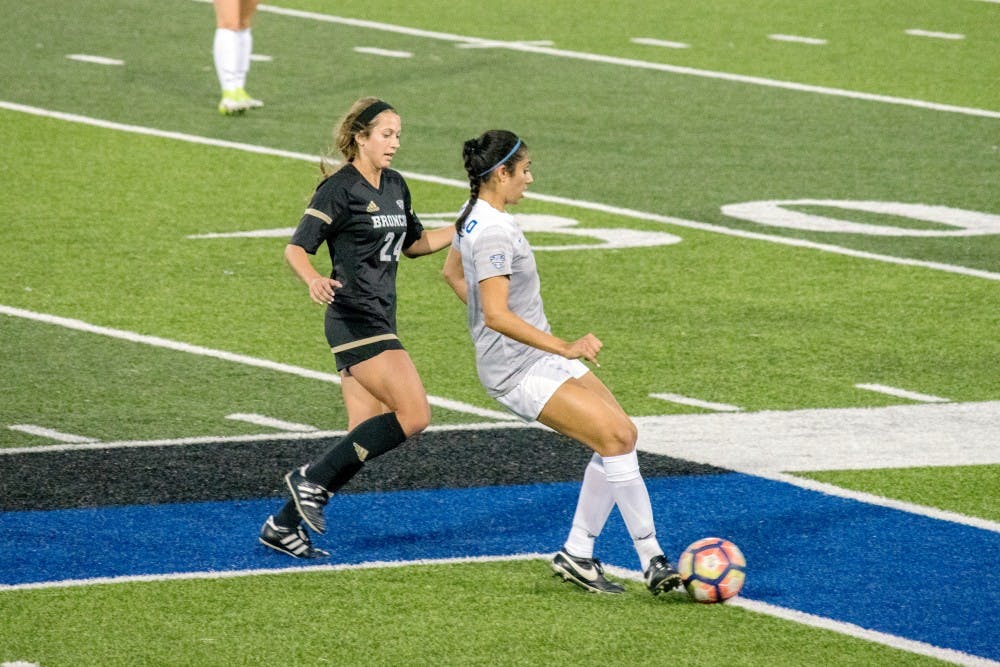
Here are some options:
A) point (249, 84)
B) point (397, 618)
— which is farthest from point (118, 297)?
point (249, 84)

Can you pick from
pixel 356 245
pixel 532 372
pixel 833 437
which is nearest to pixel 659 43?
pixel 833 437

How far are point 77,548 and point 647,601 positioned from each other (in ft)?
7.96

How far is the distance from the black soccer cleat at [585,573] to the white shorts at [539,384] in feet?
1.90

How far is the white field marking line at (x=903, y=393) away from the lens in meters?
11.5

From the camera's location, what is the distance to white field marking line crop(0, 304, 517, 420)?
1136cm

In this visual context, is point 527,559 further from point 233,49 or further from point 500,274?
point 233,49

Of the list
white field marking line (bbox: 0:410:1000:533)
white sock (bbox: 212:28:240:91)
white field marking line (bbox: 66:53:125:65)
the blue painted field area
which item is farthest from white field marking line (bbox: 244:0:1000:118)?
the blue painted field area

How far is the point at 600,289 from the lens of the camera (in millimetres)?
14367

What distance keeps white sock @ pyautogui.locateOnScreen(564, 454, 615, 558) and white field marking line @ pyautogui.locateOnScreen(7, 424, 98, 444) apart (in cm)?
327

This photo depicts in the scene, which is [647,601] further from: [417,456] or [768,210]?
[768,210]

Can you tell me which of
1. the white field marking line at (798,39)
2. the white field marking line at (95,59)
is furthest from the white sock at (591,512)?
the white field marking line at (798,39)

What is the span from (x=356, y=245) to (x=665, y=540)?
183cm

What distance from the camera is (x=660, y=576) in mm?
Result: 8008

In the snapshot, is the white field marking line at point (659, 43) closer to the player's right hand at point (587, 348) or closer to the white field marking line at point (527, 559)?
the white field marking line at point (527, 559)
